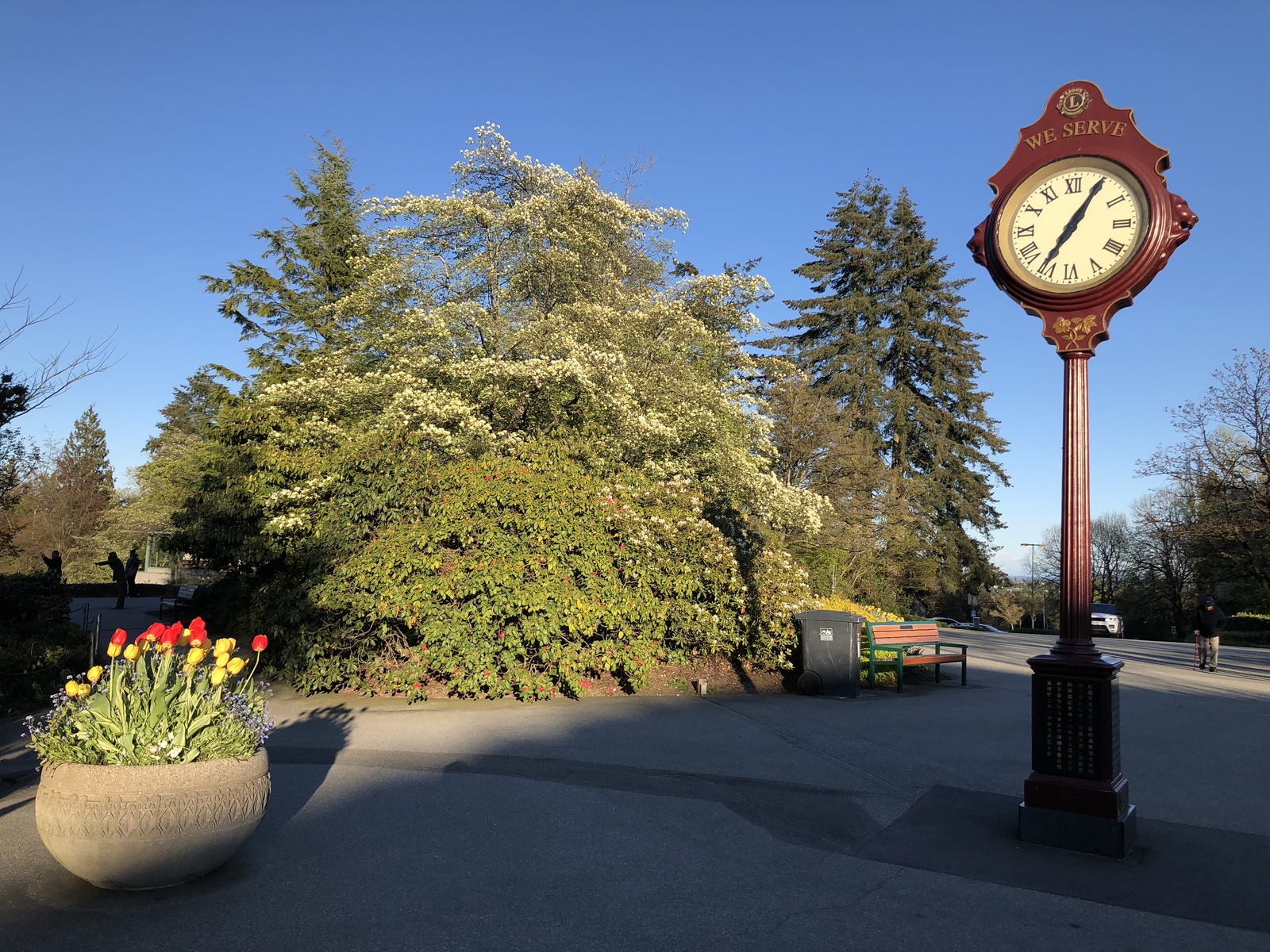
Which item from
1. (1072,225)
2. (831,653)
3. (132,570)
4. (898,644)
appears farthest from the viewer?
(132,570)

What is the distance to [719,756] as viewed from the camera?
8.09m

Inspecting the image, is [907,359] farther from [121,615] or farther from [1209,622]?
[121,615]

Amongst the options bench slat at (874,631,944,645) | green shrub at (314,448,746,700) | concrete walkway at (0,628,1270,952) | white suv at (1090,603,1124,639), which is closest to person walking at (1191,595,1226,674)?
bench slat at (874,631,944,645)

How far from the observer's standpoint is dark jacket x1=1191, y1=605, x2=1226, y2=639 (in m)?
17.1

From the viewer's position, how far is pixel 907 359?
42312 mm

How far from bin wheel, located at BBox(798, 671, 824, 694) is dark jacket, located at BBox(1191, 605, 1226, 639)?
1029cm

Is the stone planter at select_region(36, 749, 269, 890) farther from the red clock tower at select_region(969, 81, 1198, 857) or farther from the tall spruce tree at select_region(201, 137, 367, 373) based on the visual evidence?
the tall spruce tree at select_region(201, 137, 367, 373)

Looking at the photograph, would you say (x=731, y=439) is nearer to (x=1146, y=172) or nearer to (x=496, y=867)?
(x=1146, y=172)

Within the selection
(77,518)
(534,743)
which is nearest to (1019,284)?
(534,743)

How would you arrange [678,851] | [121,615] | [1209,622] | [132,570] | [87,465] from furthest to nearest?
1. [87,465]
2. [132,570]
3. [121,615]
4. [1209,622]
5. [678,851]

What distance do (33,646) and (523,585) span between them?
7006mm

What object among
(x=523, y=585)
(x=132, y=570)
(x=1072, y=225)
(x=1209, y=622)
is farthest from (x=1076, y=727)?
(x=132, y=570)

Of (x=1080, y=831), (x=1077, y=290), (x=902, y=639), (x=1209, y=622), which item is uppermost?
(x=1077, y=290)

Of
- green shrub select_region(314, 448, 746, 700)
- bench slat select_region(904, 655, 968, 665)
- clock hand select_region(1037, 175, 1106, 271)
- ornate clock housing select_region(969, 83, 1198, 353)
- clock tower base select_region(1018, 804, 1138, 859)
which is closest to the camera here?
clock tower base select_region(1018, 804, 1138, 859)
